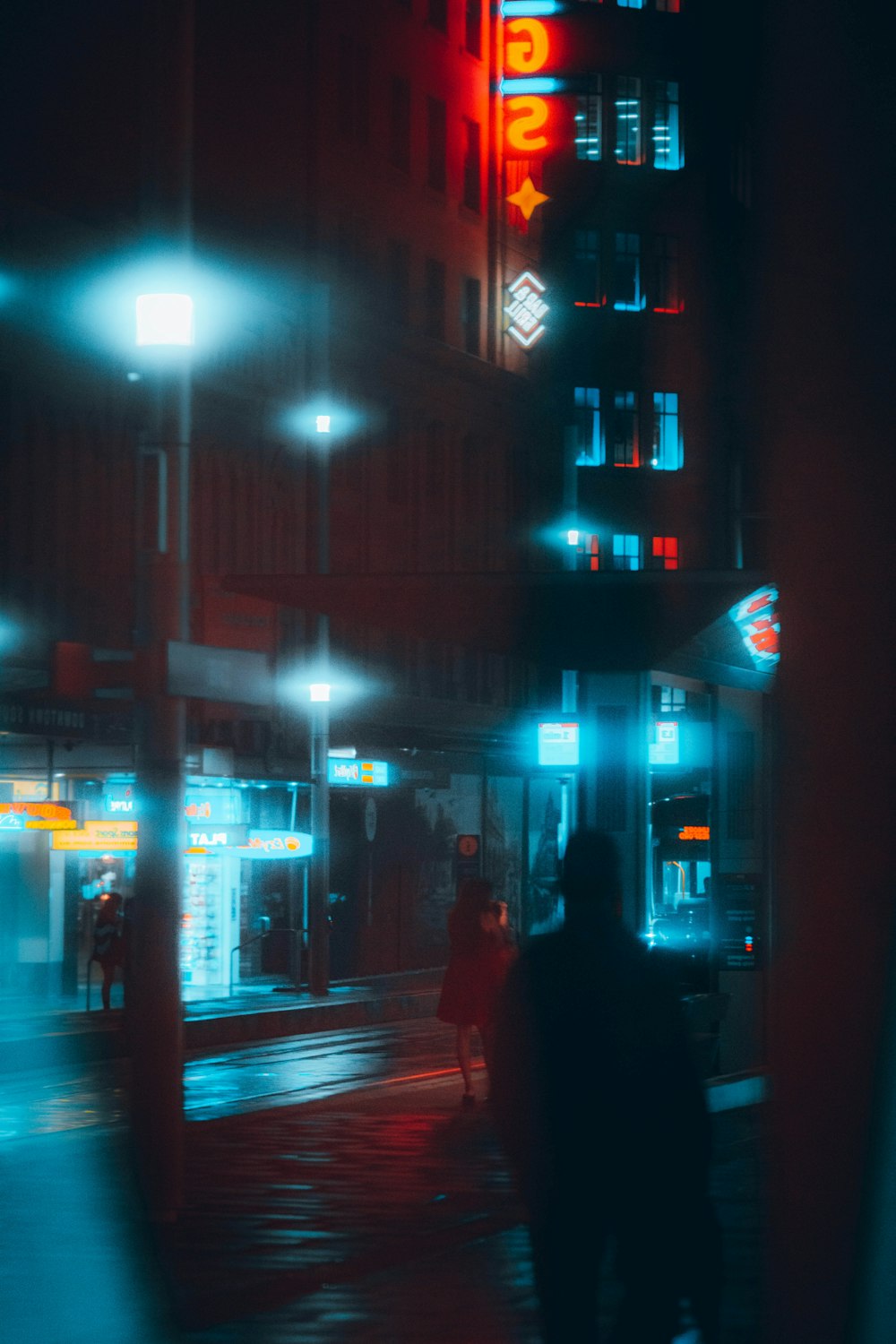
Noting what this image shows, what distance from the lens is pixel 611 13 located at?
60125 mm

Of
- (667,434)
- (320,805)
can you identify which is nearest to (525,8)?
(320,805)

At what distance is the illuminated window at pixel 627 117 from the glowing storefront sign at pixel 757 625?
4886cm

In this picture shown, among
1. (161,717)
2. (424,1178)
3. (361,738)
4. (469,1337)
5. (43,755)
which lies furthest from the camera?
(361,738)

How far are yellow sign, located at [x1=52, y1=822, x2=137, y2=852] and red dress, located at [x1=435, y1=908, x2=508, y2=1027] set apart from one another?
13.4m

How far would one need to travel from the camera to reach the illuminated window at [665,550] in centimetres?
6131

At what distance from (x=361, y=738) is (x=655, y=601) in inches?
1195

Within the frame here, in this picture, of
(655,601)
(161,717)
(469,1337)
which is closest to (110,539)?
(655,601)

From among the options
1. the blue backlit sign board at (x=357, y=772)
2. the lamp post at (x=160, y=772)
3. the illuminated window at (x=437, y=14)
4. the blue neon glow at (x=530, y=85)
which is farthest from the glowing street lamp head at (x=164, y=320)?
the illuminated window at (x=437, y=14)

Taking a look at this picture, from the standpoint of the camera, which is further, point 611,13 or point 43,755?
point 611,13

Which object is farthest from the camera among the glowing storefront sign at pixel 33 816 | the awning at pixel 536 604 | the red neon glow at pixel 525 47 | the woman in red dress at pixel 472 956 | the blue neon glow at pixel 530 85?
the red neon glow at pixel 525 47

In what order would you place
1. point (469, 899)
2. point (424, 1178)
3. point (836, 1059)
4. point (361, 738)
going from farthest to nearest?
1. point (361, 738)
2. point (469, 899)
3. point (424, 1178)
4. point (836, 1059)

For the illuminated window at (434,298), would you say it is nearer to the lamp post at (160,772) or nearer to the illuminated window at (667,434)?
the illuminated window at (667,434)

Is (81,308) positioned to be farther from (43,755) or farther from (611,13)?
(611,13)

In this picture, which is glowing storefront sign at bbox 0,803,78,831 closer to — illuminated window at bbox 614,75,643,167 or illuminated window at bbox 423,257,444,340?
illuminated window at bbox 423,257,444,340
